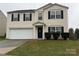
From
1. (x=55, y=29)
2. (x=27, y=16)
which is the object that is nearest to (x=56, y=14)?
(x=55, y=29)

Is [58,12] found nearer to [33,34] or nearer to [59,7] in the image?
Answer: [59,7]

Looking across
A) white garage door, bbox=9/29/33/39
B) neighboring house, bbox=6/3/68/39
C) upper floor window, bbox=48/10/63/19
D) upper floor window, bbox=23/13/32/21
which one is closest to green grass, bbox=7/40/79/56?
neighboring house, bbox=6/3/68/39

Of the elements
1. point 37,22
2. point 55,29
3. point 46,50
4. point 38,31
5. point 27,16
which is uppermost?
point 27,16

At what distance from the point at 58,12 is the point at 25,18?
5.63m

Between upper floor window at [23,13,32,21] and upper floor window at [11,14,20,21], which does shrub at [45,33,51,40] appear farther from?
upper floor window at [11,14,20,21]

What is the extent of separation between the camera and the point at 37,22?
31938 mm

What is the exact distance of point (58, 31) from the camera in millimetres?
30672

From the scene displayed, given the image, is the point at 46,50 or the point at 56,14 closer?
the point at 46,50

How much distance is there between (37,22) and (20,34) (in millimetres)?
3790

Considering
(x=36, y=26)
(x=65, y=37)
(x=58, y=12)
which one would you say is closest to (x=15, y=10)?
(x=36, y=26)

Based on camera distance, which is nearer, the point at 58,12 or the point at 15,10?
the point at 58,12

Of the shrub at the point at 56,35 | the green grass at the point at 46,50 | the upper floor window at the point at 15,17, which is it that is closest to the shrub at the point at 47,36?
the shrub at the point at 56,35

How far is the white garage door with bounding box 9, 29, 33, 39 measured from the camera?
1303 inches

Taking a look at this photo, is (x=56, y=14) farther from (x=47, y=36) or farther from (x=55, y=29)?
(x=47, y=36)
